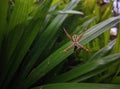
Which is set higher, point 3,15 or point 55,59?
point 3,15

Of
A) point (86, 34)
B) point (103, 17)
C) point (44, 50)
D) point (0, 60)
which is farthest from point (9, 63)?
point (103, 17)

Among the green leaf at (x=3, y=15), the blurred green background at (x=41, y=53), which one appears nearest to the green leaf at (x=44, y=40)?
the blurred green background at (x=41, y=53)

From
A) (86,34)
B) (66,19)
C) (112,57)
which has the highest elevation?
(66,19)

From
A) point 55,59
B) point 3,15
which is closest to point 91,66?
Result: point 55,59

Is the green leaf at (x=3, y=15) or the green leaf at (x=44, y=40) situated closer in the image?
the green leaf at (x=3, y=15)

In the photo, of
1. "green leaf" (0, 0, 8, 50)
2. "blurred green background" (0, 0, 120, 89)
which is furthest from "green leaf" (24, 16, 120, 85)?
"green leaf" (0, 0, 8, 50)

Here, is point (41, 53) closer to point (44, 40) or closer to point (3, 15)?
point (44, 40)

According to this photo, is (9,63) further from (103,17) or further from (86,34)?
(103,17)

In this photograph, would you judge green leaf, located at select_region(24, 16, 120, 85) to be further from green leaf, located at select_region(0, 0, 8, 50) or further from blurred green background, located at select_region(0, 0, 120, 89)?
green leaf, located at select_region(0, 0, 8, 50)

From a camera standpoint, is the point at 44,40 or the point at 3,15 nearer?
the point at 3,15

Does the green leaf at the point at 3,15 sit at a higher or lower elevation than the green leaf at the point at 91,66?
higher

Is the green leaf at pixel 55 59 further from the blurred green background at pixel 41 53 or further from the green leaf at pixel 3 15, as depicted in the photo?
the green leaf at pixel 3 15
